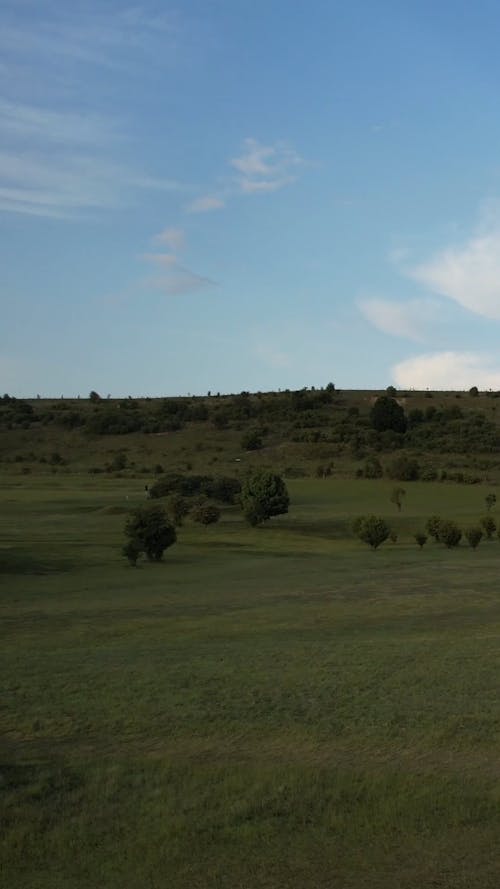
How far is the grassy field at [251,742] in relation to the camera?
25.0ft

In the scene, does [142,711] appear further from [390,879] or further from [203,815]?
[390,879]

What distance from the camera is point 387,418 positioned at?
104 m

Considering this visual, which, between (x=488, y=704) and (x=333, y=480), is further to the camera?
(x=333, y=480)

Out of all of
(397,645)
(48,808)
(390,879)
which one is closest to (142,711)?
(48,808)

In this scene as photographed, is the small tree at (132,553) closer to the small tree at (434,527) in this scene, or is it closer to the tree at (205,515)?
the tree at (205,515)

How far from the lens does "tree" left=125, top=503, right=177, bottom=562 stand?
38719 millimetres

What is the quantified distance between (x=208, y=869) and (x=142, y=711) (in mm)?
4721

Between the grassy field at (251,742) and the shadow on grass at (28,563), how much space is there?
865 cm

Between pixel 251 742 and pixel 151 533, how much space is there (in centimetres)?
2828

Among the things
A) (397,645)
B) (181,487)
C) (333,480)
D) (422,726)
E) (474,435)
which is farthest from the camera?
(474,435)

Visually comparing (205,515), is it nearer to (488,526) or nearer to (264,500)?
(264,500)

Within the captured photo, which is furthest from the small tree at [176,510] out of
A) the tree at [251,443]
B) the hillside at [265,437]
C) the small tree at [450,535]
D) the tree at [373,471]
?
the tree at [251,443]

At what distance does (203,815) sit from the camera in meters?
8.52

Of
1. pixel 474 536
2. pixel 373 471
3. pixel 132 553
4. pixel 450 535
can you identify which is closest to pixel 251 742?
pixel 132 553
